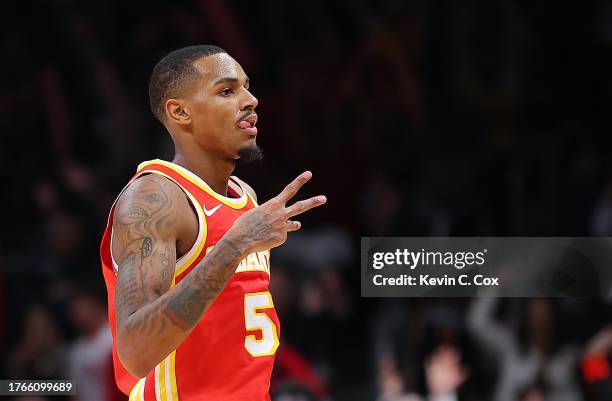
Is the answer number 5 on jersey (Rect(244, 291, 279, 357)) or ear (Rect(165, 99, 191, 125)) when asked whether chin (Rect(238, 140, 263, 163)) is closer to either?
ear (Rect(165, 99, 191, 125))

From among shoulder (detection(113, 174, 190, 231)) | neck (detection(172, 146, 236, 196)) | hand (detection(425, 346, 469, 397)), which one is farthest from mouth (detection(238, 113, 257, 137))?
hand (detection(425, 346, 469, 397))

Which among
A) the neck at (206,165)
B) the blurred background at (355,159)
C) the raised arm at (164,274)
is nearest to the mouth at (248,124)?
the neck at (206,165)

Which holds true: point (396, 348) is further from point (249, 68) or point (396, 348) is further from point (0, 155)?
point (0, 155)

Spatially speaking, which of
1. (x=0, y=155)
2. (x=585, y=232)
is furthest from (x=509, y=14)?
(x=0, y=155)

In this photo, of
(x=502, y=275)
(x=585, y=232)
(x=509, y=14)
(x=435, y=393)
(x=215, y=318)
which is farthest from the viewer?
(x=509, y=14)

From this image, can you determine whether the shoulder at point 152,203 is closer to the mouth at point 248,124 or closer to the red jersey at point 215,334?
the red jersey at point 215,334

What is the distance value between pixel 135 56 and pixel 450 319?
3.44m

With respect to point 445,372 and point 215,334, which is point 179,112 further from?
point 445,372

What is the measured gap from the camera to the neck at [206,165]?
10.4ft

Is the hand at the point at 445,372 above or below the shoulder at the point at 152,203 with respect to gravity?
above

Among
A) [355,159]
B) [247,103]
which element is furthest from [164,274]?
[355,159]

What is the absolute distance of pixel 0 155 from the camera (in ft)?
24.1

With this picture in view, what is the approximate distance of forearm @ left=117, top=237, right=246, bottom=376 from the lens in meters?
2.62

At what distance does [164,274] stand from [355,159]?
4461 millimetres
